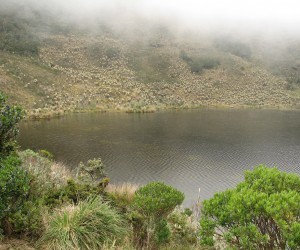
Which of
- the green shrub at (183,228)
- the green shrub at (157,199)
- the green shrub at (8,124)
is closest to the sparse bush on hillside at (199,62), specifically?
the green shrub at (183,228)

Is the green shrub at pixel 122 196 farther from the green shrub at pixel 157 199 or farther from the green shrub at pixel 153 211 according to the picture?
the green shrub at pixel 157 199

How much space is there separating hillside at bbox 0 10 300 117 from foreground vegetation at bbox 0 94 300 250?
43.9 m

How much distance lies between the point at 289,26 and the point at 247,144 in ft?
396

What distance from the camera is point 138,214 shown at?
1095 centimetres

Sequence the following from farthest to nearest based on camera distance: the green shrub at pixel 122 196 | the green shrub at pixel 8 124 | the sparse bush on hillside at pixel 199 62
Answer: the sparse bush on hillside at pixel 199 62, the green shrub at pixel 122 196, the green shrub at pixel 8 124

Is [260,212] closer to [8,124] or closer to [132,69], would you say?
[8,124]

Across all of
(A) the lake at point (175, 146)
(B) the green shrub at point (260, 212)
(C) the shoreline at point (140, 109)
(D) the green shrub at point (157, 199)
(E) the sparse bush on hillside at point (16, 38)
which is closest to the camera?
(B) the green shrub at point (260, 212)

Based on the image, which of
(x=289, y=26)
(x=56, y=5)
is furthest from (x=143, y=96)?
(x=289, y=26)

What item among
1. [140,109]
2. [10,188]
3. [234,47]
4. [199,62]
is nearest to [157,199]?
[10,188]

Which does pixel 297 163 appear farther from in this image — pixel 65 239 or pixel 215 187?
pixel 65 239

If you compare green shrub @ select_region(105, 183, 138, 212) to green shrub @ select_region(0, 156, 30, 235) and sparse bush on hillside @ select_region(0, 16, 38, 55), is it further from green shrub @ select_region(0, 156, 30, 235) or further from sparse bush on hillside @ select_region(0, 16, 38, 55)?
sparse bush on hillside @ select_region(0, 16, 38, 55)

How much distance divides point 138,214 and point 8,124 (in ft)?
15.8

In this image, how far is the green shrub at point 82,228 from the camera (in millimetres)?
8609

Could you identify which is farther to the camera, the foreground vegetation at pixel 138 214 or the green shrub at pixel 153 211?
the green shrub at pixel 153 211
